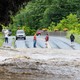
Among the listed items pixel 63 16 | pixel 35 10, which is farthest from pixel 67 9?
pixel 35 10

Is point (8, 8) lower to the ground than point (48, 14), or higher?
higher

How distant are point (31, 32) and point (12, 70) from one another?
95573 millimetres

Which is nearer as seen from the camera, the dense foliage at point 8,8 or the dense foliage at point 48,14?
the dense foliage at point 8,8

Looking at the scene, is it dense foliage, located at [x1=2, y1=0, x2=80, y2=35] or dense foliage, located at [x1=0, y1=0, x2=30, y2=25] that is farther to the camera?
dense foliage, located at [x1=2, y1=0, x2=80, y2=35]

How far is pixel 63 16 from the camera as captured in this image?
109 m

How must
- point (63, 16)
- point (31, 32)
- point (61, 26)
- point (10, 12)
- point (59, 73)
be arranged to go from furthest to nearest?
point (31, 32)
point (63, 16)
point (61, 26)
point (59, 73)
point (10, 12)

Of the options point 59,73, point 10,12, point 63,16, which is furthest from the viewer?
point 63,16

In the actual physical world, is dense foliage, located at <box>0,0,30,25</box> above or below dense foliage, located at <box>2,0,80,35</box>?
above

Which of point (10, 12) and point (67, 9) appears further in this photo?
point (67, 9)

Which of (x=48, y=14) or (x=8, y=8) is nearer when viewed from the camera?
(x=8, y=8)

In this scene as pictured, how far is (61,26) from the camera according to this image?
94438 mm

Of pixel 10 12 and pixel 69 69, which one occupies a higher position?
pixel 10 12

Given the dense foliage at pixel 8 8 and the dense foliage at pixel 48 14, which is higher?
the dense foliage at pixel 8 8

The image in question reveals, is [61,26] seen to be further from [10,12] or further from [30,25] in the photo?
[10,12]
